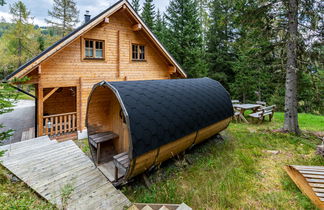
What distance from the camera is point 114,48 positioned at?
9.34 metres

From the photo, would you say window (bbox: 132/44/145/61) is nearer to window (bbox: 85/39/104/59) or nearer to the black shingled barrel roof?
window (bbox: 85/39/104/59)

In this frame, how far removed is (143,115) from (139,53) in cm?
753

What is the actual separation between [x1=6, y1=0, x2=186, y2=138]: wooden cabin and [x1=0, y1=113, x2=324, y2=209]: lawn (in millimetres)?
2162

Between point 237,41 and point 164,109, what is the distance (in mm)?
7177

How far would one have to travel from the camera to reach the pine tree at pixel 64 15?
2541cm

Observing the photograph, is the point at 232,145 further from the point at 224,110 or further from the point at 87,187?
the point at 87,187

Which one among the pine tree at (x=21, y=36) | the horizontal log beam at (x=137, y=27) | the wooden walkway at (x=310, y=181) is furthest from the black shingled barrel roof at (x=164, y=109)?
the pine tree at (x=21, y=36)

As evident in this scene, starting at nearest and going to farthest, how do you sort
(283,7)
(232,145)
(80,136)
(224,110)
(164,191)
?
(164,191), (224,110), (232,145), (283,7), (80,136)

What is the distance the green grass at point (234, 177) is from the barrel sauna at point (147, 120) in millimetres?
684

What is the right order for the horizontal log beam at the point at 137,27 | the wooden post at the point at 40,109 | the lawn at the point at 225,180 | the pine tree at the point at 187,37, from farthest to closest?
the pine tree at the point at 187,37 → the horizontal log beam at the point at 137,27 → the wooden post at the point at 40,109 → the lawn at the point at 225,180

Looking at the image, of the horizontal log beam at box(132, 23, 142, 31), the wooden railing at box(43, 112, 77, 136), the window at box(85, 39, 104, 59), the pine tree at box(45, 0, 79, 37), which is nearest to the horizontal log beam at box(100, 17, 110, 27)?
the window at box(85, 39, 104, 59)

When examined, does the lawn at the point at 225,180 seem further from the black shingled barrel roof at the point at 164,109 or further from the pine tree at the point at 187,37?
the pine tree at the point at 187,37

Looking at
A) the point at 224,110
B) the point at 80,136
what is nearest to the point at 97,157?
the point at 80,136

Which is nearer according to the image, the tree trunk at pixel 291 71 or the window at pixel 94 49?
the tree trunk at pixel 291 71
